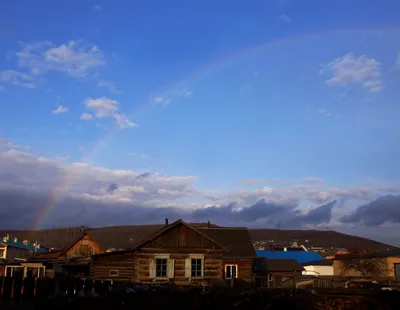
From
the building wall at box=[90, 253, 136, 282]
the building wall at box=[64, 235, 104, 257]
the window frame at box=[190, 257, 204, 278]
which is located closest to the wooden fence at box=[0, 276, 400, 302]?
the building wall at box=[90, 253, 136, 282]

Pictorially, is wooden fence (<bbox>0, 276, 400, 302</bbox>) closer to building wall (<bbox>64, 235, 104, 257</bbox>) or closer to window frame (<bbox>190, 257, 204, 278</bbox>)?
window frame (<bbox>190, 257, 204, 278</bbox>)

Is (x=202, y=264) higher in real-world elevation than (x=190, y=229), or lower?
lower

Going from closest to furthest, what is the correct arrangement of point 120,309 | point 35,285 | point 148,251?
point 120,309
point 35,285
point 148,251

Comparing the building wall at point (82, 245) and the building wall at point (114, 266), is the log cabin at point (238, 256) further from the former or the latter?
the building wall at point (82, 245)

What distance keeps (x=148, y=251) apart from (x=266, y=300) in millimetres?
23768

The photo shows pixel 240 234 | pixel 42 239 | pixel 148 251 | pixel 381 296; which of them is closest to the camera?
pixel 381 296

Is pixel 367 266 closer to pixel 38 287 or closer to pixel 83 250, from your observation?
pixel 83 250

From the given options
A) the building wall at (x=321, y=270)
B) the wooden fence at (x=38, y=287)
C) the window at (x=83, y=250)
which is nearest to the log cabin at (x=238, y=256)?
the building wall at (x=321, y=270)

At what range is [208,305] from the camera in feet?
56.8

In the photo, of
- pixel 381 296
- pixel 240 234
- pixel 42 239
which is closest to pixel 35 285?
pixel 381 296

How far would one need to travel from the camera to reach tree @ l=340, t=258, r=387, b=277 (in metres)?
53.4

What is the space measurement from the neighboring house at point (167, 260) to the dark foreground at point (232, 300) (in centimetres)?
2072

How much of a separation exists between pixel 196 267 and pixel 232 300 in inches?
942

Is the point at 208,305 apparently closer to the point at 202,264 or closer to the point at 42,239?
the point at 202,264
